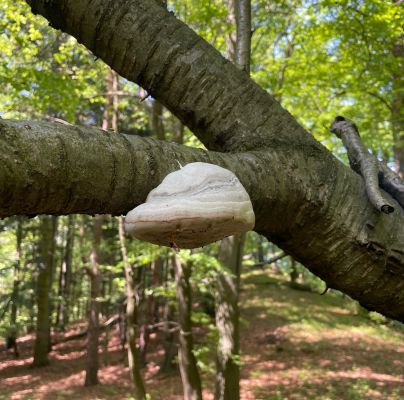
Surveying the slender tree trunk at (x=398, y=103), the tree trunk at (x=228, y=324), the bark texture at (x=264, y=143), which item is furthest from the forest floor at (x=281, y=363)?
the bark texture at (x=264, y=143)

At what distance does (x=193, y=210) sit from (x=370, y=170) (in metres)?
1.15

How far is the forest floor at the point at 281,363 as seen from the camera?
11266 mm

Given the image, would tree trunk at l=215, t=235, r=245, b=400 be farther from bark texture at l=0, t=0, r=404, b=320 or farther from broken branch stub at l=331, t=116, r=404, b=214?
bark texture at l=0, t=0, r=404, b=320

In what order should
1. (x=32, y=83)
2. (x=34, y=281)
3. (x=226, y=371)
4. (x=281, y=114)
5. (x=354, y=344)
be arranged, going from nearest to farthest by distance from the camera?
(x=281, y=114), (x=32, y=83), (x=226, y=371), (x=354, y=344), (x=34, y=281)

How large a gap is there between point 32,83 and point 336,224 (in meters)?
6.47

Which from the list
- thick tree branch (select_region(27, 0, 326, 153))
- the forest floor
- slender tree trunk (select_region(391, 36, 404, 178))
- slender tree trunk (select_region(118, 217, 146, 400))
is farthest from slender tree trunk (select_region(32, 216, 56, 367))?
thick tree branch (select_region(27, 0, 326, 153))

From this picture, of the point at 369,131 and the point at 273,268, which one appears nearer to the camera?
the point at 369,131

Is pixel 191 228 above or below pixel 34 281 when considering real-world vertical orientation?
above

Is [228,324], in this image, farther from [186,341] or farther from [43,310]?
[43,310]

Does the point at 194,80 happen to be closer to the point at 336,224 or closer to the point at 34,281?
the point at 336,224

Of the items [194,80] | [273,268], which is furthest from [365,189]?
[273,268]

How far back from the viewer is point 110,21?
5.95ft

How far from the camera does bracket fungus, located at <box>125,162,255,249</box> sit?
1.21 metres

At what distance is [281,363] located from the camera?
45.5ft
